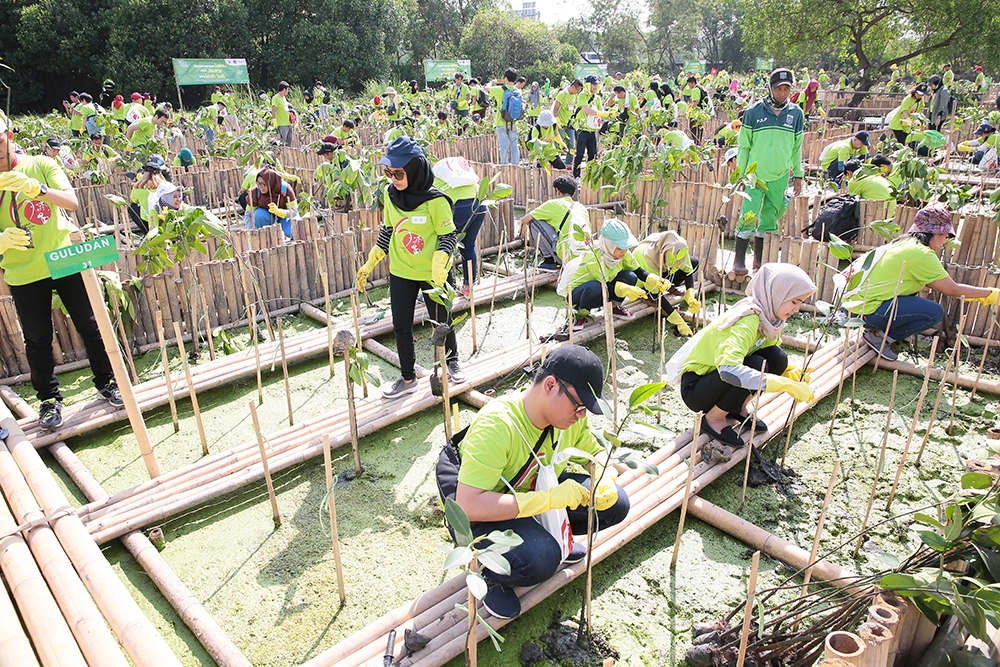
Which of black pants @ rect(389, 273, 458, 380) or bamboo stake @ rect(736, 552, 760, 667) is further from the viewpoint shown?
black pants @ rect(389, 273, 458, 380)

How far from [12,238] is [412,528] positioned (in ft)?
8.70

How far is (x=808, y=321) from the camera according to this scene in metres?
5.32

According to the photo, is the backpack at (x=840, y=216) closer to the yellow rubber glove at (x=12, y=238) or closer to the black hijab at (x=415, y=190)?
the black hijab at (x=415, y=190)

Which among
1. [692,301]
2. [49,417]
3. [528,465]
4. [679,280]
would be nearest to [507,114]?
[679,280]

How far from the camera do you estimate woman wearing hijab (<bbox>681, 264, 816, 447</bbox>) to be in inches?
125

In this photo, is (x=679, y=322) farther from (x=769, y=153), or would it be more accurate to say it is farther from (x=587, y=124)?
(x=587, y=124)

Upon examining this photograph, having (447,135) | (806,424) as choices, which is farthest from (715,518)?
(447,135)

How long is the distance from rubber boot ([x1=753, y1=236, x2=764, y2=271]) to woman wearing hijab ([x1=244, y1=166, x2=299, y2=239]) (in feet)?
15.0

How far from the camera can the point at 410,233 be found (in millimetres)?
3900

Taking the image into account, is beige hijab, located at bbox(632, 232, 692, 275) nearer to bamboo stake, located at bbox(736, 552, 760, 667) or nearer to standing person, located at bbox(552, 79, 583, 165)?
bamboo stake, located at bbox(736, 552, 760, 667)

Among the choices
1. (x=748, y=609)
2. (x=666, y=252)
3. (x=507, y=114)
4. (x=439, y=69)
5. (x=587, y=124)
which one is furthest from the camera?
(x=439, y=69)

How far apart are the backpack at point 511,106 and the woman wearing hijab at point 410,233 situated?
7185mm

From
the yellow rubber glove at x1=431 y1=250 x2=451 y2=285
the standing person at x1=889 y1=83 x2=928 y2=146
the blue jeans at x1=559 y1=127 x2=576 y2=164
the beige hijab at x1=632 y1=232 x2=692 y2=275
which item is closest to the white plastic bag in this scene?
the beige hijab at x1=632 y1=232 x2=692 y2=275

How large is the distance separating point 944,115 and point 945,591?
13.2 meters
